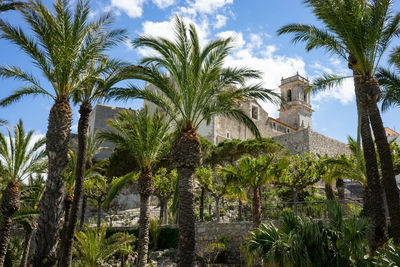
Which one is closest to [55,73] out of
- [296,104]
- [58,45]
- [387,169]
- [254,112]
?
[58,45]

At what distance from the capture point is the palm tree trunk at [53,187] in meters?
8.88

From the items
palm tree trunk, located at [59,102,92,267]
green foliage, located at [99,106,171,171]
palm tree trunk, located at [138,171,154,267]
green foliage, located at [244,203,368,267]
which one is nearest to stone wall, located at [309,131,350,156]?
green foliage, located at [99,106,171,171]

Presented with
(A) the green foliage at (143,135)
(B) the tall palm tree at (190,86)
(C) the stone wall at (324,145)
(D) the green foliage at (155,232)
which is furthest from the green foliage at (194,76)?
(C) the stone wall at (324,145)

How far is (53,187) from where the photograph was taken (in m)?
9.16

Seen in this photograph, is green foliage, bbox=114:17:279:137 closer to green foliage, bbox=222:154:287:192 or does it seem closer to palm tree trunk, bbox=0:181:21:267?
green foliage, bbox=222:154:287:192

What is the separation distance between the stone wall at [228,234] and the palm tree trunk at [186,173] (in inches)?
306

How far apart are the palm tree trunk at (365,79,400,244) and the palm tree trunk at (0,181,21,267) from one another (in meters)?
12.5

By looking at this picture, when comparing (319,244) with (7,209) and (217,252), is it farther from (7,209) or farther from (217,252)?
(7,209)

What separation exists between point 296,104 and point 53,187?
45.8 m

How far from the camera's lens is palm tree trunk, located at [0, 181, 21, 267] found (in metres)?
12.6

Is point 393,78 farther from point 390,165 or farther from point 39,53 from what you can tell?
point 39,53

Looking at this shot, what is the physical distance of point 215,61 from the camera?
1059 centimetres

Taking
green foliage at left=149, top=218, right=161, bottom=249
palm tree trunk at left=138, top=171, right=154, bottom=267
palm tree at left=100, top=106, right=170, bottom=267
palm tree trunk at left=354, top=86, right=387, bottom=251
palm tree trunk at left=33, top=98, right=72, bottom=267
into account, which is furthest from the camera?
green foliage at left=149, top=218, right=161, bottom=249

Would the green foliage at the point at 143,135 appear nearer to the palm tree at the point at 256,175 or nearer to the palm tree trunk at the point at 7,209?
the palm tree at the point at 256,175
